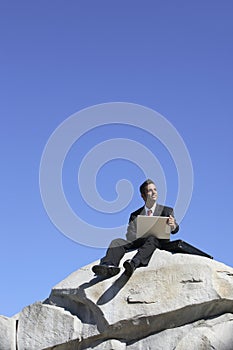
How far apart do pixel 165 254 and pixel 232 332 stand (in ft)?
5.23

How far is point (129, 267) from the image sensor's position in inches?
436

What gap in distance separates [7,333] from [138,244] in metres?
2.44

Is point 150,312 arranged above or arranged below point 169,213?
below

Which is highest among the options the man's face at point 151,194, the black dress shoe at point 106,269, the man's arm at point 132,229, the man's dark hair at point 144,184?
the man's dark hair at point 144,184

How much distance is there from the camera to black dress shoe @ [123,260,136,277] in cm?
1105

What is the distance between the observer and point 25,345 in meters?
11.5

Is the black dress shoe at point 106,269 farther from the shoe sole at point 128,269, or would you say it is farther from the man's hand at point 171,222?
the man's hand at point 171,222

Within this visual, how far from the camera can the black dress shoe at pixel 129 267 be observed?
36.2ft

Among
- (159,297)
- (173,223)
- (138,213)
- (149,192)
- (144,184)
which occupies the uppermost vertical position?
(144,184)

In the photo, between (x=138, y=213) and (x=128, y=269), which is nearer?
(x=128, y=269)

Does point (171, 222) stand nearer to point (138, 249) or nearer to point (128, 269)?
point (138, 249)

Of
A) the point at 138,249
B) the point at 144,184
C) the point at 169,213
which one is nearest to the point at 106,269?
the point at 138,249

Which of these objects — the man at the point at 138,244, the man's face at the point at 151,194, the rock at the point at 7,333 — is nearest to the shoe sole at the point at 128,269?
the man at the point at 138,244

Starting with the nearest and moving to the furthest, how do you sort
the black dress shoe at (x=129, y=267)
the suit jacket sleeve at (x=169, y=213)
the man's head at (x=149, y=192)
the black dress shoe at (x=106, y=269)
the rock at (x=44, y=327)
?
the black dress shoe at (x=129, y=267) < the black dress shoe at (x=106, y=269) < the rock at (x=44, y=327) < the suit jacket sleeve at (x=169, y=213) < the man's head at (x=149, y=192)
